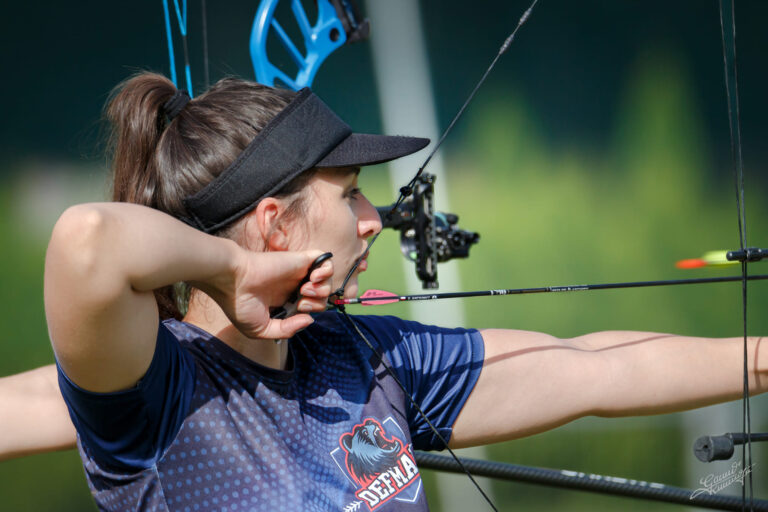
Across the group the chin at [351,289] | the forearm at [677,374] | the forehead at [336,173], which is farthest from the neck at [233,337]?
the forearm at [677,374]

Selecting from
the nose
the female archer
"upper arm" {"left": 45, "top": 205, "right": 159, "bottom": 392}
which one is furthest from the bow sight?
"upper arm" {"left": 45, "top": 205, "right": 159, "bottom": 392}

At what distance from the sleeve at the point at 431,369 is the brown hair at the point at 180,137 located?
28 cm

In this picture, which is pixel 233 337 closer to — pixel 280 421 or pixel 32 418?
pixel 280 421

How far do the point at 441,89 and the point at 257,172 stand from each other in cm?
178

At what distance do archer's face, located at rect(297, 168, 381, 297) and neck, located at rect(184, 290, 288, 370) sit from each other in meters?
0.11

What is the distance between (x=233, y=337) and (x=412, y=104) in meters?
1.77

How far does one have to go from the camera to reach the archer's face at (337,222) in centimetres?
95

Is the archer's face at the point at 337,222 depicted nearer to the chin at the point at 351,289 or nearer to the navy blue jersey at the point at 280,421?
the chin at the point at 351,289

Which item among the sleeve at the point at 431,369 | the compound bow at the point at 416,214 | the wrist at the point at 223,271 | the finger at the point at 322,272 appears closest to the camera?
the wrist at the point at 223,271

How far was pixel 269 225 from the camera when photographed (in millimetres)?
931

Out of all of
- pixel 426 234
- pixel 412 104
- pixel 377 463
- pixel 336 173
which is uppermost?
pixel 412 104

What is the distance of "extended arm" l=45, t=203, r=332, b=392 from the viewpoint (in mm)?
661

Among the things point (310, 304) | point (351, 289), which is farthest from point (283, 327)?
point (351, 289)

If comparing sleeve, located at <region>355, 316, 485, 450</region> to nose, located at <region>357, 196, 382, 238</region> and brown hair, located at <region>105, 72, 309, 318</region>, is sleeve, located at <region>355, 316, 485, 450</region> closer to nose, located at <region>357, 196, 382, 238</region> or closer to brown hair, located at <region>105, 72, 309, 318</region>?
nose, located at <region>357, 196, 382, 238</region>
